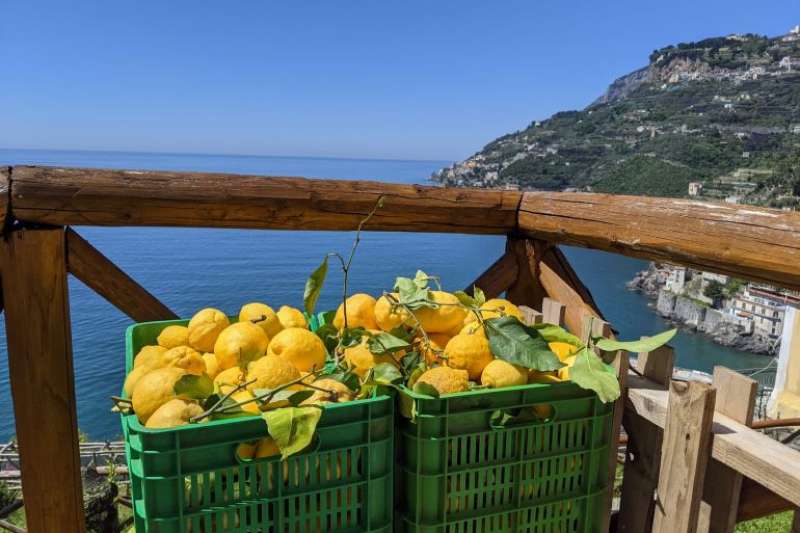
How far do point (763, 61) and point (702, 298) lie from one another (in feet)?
237

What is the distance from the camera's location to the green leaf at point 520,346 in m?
1.03

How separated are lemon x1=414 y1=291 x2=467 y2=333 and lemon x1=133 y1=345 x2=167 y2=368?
49 cm

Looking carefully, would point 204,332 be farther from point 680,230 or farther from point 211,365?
point 680,230

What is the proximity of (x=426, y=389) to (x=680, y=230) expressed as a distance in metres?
0.71

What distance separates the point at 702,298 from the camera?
48656mm

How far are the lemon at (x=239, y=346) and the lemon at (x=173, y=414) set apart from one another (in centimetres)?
18

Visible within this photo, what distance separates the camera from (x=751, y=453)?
0.97 m

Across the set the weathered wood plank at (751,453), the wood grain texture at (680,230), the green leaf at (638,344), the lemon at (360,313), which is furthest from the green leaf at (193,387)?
the wood grain texture at (680,230)

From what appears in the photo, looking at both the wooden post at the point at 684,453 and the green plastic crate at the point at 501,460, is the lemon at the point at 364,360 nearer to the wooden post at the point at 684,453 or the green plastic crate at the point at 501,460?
the green plastic crate at the point at 501,460

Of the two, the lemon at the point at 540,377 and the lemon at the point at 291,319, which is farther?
the lemon at the point at 291,319

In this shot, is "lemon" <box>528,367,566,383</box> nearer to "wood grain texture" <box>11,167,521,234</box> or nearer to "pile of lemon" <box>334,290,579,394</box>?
"pile of lemon" <box>334,290,579,394</box>

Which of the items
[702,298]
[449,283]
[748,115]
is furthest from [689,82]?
[449,283]

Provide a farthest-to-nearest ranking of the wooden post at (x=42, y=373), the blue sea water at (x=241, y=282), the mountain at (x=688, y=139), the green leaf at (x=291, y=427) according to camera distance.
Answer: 1. the mountain at (x=688, y=139)
2. the blue sea water at (x=241, y=282)
3. the wooden post at (x=42, y=373)
4. the green leaf at (x=291, y=427)

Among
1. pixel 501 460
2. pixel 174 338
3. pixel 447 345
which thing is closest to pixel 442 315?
pixel 447 345
